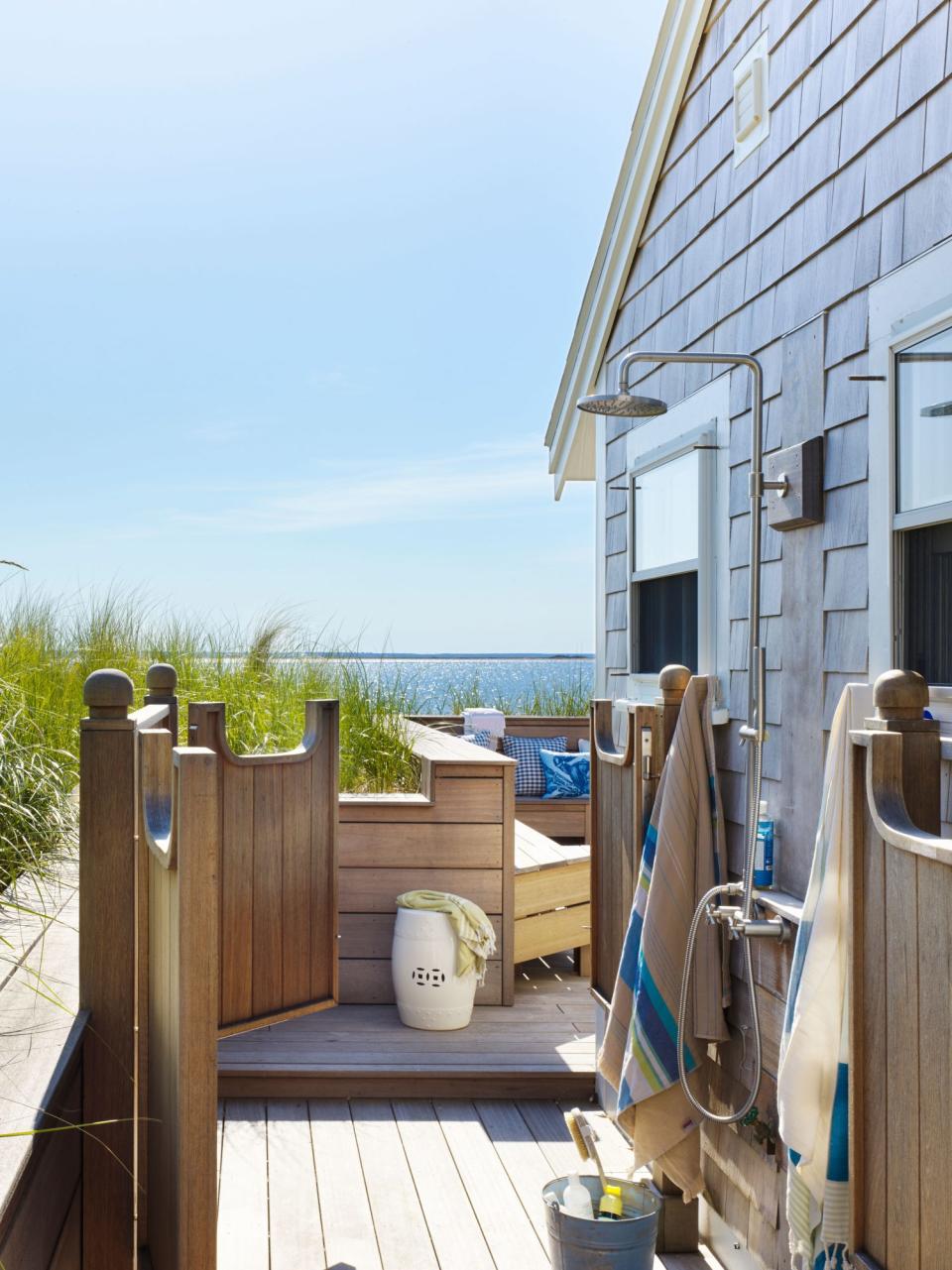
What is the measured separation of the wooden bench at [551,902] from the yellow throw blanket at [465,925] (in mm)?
502

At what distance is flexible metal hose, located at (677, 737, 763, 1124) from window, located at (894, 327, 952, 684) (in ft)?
1.98

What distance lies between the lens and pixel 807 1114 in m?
1.88

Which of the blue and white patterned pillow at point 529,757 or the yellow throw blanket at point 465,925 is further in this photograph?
the blue and white patterned pillow at point 529,757

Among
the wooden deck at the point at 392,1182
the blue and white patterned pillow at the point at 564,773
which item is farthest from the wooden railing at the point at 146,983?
the blue and white patterned pillow at the point at 564,773

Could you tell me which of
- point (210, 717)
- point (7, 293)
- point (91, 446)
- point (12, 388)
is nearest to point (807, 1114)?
point (210, 717)

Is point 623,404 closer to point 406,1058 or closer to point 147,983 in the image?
point 147,983

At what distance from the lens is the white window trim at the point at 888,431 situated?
86.7 inches

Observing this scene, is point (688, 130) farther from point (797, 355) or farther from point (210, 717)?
point (210, 717)

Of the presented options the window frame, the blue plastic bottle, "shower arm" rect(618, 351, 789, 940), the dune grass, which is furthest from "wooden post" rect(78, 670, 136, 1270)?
the window frame

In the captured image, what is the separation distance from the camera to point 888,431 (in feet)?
7.65

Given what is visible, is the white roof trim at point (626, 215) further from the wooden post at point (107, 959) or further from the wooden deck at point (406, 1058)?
the wooden post at point (107, 959)

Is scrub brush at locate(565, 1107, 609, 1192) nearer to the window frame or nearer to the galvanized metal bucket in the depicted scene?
the galvanized metal bucket

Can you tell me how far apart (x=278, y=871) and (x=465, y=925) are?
3.16 feet

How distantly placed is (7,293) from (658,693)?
2195 cm
